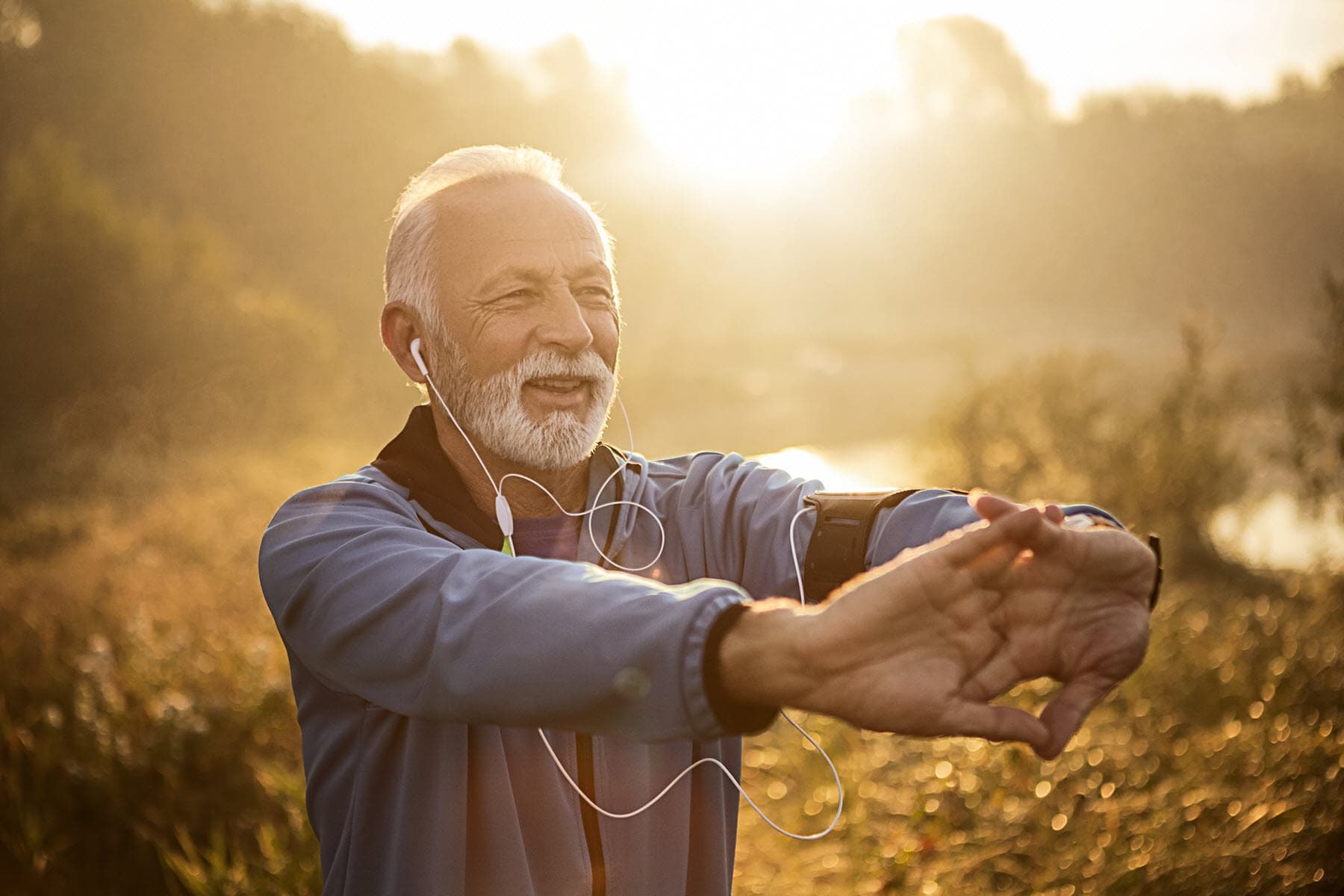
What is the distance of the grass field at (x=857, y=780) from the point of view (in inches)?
138

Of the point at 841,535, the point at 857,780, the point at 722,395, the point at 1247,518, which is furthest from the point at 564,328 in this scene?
the point at 722,395

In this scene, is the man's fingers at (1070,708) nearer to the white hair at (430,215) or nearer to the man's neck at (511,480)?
the man's neck at (511,480)

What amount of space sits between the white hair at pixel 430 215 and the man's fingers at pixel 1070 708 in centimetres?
157

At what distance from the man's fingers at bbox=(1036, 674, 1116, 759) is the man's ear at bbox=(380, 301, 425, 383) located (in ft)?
5.76

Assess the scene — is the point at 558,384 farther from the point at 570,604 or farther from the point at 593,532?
the point at 570,604

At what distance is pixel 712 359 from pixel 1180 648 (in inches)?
1386

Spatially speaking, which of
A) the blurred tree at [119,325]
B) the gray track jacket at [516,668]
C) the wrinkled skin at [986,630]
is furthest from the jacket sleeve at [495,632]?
the blurred tree at [119,325]

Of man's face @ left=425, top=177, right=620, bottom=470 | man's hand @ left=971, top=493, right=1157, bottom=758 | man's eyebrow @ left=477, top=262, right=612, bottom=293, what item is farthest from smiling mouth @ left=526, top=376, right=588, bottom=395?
man's hand @ left=971, top=493, right=1157, bottom=758

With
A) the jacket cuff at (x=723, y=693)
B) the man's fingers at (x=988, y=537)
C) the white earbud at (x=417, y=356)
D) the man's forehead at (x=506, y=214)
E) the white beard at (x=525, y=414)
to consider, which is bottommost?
the jacket cuff at (x=723, y=693)

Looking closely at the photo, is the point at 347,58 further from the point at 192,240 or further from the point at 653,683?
the point at 653,683

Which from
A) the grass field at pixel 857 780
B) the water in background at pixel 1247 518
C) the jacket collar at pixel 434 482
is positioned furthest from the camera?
the water in background at pixel 1247 518

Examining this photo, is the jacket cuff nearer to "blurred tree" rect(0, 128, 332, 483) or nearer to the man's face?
the man's face

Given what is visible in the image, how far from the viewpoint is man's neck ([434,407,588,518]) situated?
2189mm

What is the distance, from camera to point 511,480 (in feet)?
7.22
